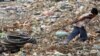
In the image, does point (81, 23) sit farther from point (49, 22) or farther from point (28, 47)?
point (49, 22)

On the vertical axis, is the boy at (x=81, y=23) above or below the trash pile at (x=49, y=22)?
above

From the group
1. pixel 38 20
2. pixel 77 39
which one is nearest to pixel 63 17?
pixel 38 20

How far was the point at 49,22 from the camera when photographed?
11289 millimetres

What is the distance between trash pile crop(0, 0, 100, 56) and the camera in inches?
342

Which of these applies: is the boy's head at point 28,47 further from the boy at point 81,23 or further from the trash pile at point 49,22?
the boy at point 81,23

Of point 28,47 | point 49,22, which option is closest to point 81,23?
point 28,47

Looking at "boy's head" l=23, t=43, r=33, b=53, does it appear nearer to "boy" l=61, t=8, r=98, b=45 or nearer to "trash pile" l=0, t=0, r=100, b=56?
"trash pile" l=0, t=0, r=100, b=56

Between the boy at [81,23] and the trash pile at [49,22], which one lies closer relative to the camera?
the trash pile at [49,22]

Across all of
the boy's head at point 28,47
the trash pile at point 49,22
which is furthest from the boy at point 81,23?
the boy's head at point 28,47

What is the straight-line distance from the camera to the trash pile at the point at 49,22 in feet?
28.5

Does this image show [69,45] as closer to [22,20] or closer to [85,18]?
[85,18]

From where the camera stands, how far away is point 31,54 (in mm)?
8336

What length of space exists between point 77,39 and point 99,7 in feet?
12.0

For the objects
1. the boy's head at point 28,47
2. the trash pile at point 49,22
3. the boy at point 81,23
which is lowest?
the trash pile at point 49,22
